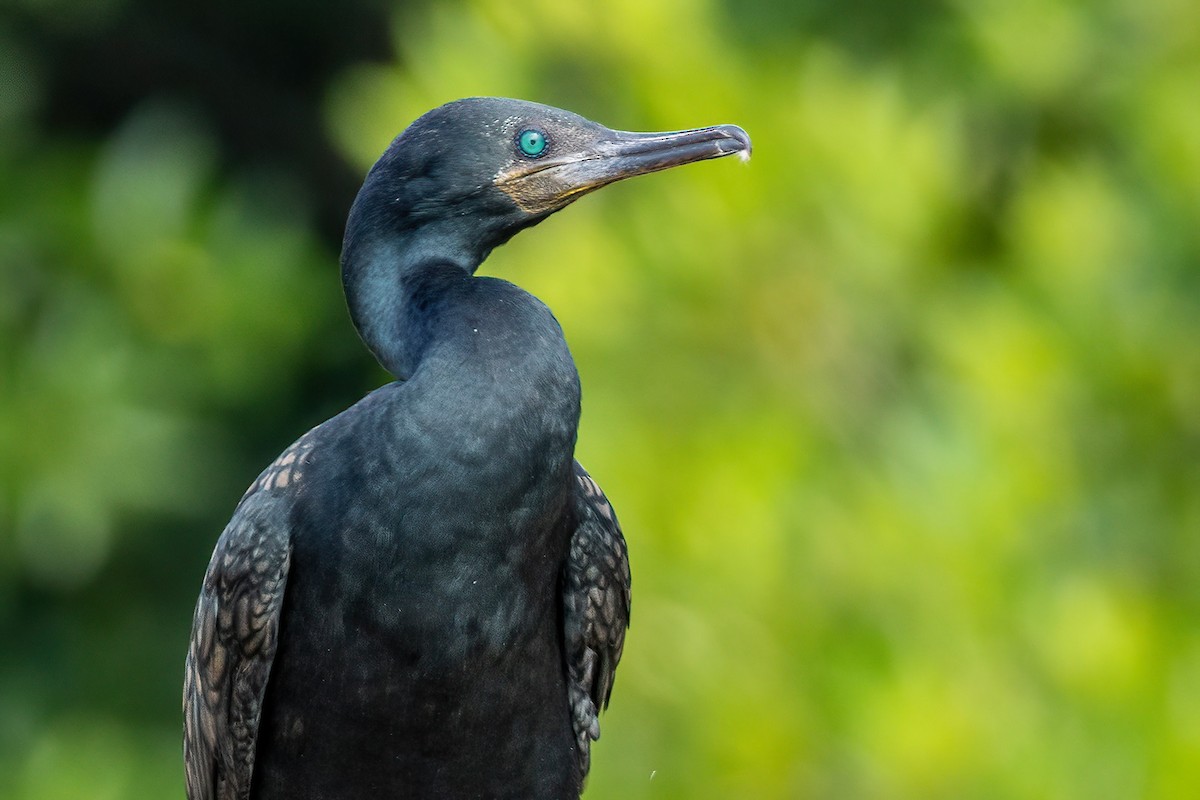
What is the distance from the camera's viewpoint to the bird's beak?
3895mm

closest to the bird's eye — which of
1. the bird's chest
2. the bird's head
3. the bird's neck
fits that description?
the bird's head

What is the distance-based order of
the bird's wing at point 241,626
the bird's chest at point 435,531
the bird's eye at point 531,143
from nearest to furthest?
the bird's chest at point 435,531 < the bird's wing at point 241,626 < the bird's eye at point 531,143

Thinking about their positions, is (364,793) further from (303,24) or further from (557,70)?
(303,24)

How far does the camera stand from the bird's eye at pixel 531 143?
3953 millimetres

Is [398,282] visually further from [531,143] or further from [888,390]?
[888,390]

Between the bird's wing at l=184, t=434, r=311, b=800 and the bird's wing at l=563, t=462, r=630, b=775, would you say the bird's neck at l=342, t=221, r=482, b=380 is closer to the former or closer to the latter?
the bird's wing at l=184, t=434, r=311, b=800

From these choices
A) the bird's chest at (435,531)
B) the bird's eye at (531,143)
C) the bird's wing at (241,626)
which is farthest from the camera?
the bird's eye at (531,143)

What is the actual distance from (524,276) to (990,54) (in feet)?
6.37

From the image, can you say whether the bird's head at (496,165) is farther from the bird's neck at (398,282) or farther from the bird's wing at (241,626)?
the bird's wing at (241,626)

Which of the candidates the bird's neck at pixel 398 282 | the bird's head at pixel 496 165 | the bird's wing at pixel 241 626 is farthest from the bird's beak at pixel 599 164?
the bird's wing at pixel 241 626

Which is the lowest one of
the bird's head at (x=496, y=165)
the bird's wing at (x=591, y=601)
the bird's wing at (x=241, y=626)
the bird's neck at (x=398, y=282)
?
the bird's wing at (x=241, y=626)

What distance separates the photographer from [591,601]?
4.07 metres

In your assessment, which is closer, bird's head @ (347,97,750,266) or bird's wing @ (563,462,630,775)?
bird's head @ (347,97,750,266)

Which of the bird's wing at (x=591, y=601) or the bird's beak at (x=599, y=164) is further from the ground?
the bird's beak at (x=599, y=164)
